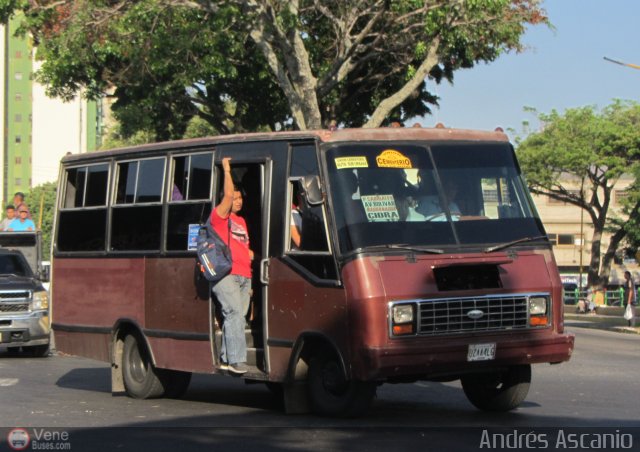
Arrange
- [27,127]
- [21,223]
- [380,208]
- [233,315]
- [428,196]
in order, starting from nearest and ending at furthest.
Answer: [380,208] < [428,196] < [233,315] < [21,223] < [27,127]

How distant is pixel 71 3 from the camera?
26.2 meters

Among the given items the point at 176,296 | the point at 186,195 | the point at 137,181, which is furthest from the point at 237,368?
the point at 137,181

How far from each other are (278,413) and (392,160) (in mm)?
2647

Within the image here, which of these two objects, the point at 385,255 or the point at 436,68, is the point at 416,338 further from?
the point at 436,68

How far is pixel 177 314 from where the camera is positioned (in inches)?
463

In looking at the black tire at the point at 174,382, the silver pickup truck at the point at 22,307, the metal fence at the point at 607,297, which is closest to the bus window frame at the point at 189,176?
the black tire at the point at 174,382

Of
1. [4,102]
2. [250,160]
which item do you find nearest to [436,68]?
[250,160]

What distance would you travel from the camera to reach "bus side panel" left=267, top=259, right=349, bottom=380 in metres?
9.77

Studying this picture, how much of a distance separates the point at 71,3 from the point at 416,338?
61.6 feet

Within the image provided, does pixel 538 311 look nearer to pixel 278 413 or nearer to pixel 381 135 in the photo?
pixel 381 135

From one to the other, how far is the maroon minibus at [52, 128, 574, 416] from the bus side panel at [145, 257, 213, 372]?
0.02 meters

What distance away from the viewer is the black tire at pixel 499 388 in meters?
10.6

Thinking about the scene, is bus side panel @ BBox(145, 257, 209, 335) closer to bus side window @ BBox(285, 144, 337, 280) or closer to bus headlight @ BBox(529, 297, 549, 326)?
bus side window @ BBox(285, 144, 337, 280)

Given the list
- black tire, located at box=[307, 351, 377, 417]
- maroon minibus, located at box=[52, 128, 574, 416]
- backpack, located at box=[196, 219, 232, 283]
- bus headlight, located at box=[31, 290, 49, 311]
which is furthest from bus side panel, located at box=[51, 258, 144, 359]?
bus headlight, located at box=[31, 290, 49, 311]
